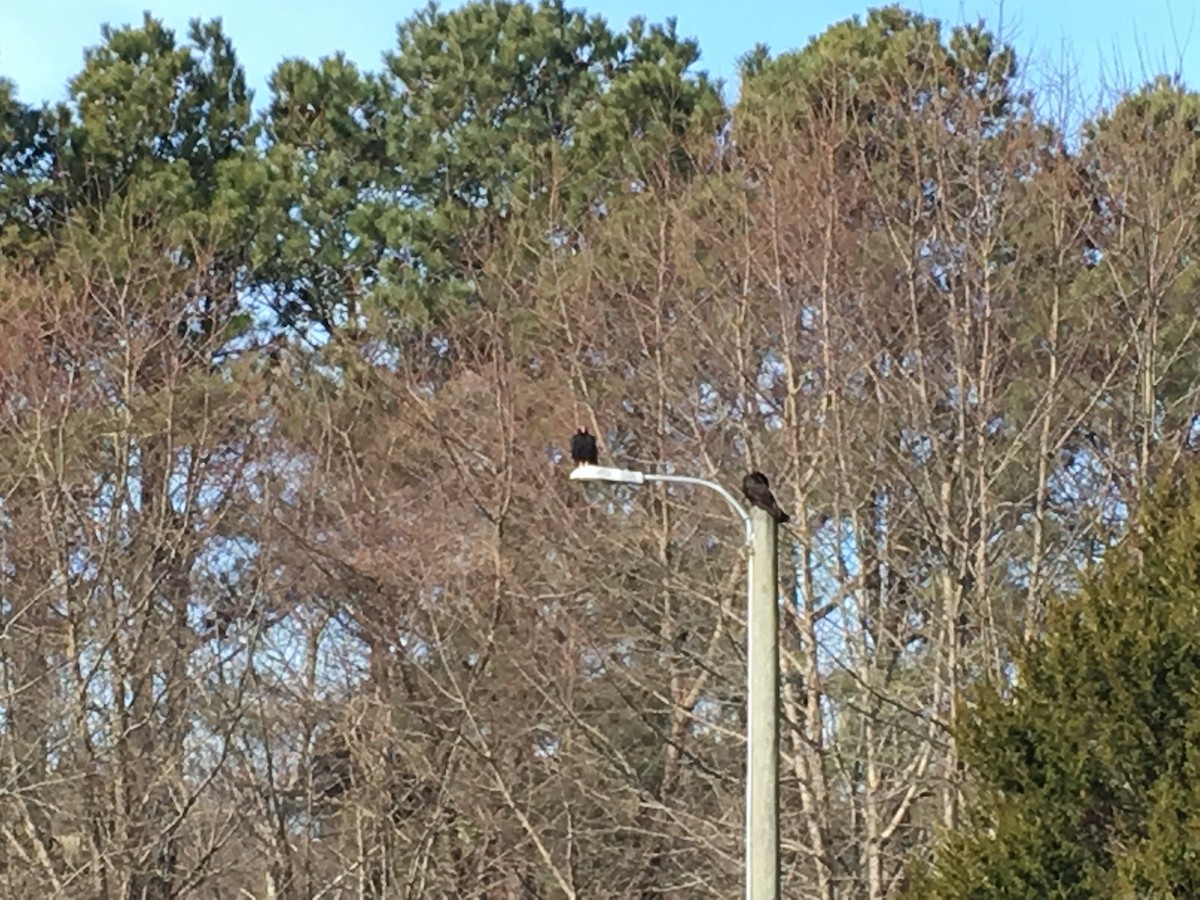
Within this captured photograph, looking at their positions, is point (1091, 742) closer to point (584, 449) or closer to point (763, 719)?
point (763, 719)

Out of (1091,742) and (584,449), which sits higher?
(584,449)

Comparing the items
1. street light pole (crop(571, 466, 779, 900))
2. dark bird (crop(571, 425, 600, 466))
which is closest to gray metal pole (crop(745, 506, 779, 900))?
street light pole (crop(571, 466, 779, 900))

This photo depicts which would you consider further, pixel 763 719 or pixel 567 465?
pixel 567 465

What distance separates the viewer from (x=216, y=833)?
13.7 m

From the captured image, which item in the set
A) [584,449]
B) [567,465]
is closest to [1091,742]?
[584,449]

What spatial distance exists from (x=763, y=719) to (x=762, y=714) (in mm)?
20

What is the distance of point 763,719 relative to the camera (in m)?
6.59

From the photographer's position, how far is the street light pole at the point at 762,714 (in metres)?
6.47

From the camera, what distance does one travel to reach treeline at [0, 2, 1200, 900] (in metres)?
10.9

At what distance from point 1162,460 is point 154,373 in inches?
323

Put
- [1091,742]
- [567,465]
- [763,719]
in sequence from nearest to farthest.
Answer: [763,719] < [1091,742] < [567,465]

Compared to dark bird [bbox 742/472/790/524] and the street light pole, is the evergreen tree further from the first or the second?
dark bird [bbox 742/472/790/524]

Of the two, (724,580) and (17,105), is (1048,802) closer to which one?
(724,580)

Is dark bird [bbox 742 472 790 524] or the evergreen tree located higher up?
dark bird [bbox 742 472 790 524]
